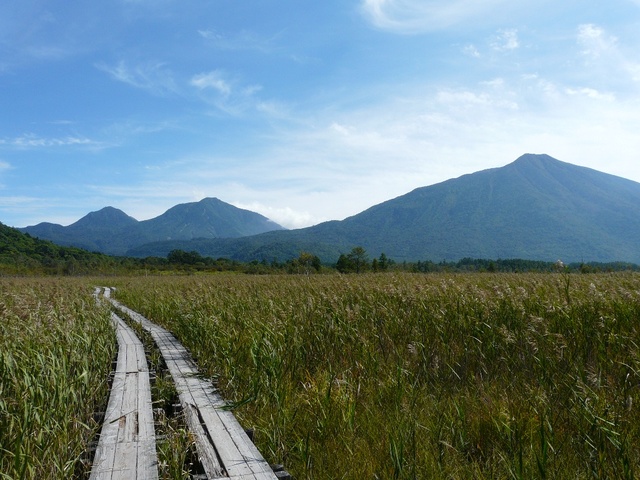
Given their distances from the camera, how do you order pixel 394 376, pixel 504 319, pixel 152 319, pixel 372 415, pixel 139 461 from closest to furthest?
pixel 139 461
pixel 372 415
pixel 394 376
pixel 504 319
pixel 152 319

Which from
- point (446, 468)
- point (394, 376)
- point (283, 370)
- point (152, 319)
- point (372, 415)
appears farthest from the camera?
point (152, 319)

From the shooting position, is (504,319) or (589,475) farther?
(504,319)

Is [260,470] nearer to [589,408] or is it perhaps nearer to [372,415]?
[372,415]

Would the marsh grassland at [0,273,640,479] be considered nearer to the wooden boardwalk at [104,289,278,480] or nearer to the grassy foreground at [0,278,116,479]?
the grassy foreground at [0,278,116,479]

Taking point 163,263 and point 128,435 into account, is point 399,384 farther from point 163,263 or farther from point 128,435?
point 163,263

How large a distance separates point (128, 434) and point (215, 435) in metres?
0.72

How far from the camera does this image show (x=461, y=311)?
6.00 m

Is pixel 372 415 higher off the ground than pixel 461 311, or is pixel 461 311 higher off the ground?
pixel 461 311

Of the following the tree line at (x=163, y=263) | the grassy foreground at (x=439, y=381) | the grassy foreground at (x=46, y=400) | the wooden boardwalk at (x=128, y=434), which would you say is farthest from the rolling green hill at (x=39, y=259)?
the grassy foreground at (x=439, y=381)

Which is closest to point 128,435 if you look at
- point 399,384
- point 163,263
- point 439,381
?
point 399,384

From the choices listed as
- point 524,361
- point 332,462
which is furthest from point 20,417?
point 524,361

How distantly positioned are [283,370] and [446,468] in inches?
101

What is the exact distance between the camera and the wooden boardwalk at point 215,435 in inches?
113

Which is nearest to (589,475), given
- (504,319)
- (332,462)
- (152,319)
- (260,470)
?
(332,462)
